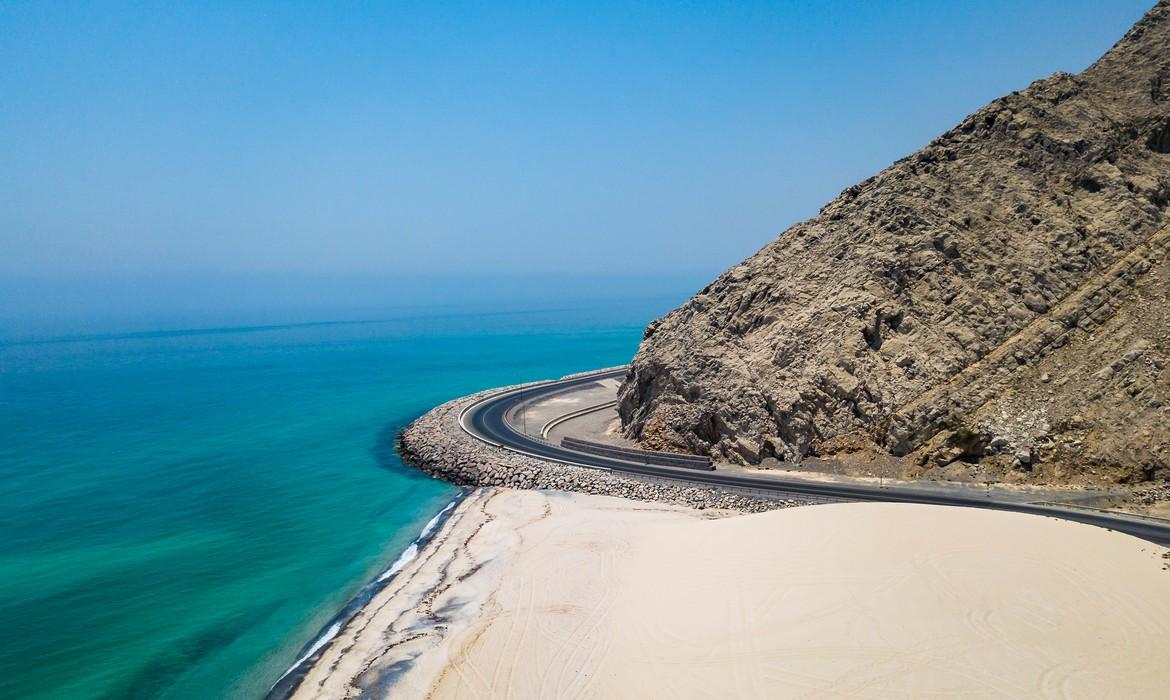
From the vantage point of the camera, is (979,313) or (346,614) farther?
(979,313)

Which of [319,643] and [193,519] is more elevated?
[193,519]

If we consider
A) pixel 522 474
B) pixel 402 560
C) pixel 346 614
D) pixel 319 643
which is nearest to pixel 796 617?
pixel 319 643

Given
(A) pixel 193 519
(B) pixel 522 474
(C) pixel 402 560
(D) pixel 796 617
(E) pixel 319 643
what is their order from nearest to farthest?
(D) pixel 796 617 < (E) pixel 319 643 < (C) pixel 402 560 < (A) pixel 193 519 < (B) pixel 522 474

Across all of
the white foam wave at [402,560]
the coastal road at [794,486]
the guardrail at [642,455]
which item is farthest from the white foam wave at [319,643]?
the guardrail at [642,455]

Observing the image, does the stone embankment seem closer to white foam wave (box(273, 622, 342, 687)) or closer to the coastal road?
the coastal road

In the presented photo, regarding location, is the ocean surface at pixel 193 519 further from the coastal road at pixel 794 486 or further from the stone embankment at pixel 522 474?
the coastal road at pixel 794 486

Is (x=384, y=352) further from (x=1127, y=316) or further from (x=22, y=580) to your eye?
(x=1127, y=316)

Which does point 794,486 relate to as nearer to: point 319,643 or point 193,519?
point 319,643
